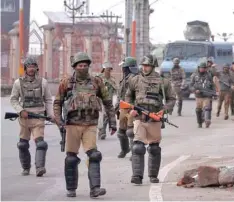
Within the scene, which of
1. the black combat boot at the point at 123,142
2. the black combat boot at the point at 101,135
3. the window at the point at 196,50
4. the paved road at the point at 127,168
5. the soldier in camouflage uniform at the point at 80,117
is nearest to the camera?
the soldier in camouflage uniform at the point at 80,117

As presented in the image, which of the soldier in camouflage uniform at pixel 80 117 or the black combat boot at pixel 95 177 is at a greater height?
the soldier in camouflage uniform at pixel 80 117

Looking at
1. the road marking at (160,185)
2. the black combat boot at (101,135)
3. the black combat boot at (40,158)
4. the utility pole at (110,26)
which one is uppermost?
the utility pole at (110,26)

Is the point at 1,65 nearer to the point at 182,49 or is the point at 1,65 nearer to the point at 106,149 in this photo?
the point at 182,49

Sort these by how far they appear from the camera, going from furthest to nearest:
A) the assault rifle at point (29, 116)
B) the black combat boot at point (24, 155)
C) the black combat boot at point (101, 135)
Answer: the black combat boot at point (101, 135), the black combat boot at point (24, 155), the assault rifle at point (29, 116)

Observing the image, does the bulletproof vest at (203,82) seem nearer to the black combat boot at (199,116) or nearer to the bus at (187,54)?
the black combat boot at (199,116)

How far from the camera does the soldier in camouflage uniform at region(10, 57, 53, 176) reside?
12.2 m

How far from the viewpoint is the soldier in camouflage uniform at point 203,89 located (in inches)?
840

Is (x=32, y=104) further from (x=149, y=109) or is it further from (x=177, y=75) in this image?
(x=177, y=75)

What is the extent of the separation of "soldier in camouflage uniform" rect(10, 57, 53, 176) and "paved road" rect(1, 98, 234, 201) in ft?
0.98

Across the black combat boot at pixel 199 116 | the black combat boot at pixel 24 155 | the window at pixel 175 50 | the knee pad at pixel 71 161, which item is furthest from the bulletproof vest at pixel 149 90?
the window at pixel 175 50

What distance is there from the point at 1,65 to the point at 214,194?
121ft

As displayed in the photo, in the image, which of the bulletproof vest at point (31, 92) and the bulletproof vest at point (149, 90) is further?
the bulletproof vest at point (31, 92)

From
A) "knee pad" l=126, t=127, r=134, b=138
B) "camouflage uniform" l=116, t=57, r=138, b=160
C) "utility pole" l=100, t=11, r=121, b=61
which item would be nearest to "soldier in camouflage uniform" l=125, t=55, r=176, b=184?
"camouflage uniform" l=116, t=57, r=138, b=160

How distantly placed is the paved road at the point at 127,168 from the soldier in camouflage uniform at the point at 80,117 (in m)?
0.30
